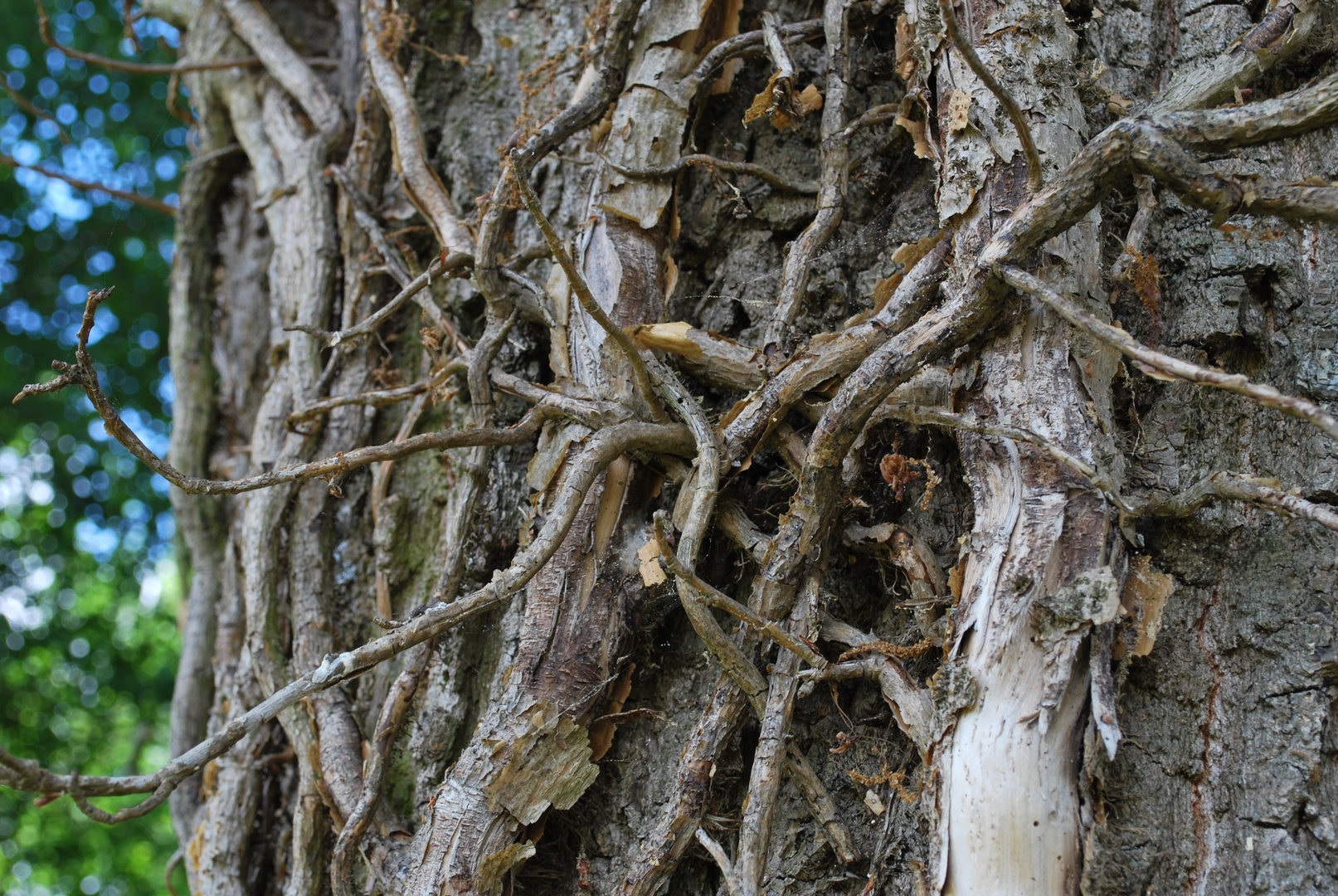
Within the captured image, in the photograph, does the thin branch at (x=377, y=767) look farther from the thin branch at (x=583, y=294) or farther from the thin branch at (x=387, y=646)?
the thin branch at (x=583, y=294)

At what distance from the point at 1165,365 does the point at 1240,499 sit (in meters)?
0.20

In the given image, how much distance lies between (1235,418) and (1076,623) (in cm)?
47

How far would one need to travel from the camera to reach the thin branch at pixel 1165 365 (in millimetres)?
926

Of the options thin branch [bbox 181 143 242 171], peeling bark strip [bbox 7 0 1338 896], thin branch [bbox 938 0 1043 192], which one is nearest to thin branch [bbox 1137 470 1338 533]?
peeling bark strip [bbox 7 0 1338 896]

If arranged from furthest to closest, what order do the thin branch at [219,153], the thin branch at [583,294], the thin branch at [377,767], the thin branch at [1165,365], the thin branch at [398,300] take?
1. the thin branch at [219,153]
2. the thin branch at [398,300]
3. the thin branch at [377,767]
4. the thin branch at [583,294]
5. the thin branch at [1165,365]

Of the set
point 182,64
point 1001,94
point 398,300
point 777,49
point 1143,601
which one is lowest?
point 1143,601

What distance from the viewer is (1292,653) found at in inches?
45.4

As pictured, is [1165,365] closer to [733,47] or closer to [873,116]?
[873,116]

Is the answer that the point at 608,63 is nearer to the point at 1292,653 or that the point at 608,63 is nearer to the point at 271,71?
the point at 271,71

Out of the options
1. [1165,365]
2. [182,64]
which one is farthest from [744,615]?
[182,64]

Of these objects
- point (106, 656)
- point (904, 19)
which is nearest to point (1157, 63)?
point (904, 19)

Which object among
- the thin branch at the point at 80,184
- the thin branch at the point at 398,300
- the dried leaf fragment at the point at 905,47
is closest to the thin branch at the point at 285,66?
the thin branch at the point at 80,184

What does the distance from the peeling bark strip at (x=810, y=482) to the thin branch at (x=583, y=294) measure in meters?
0.01

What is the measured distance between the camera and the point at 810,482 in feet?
4.20
